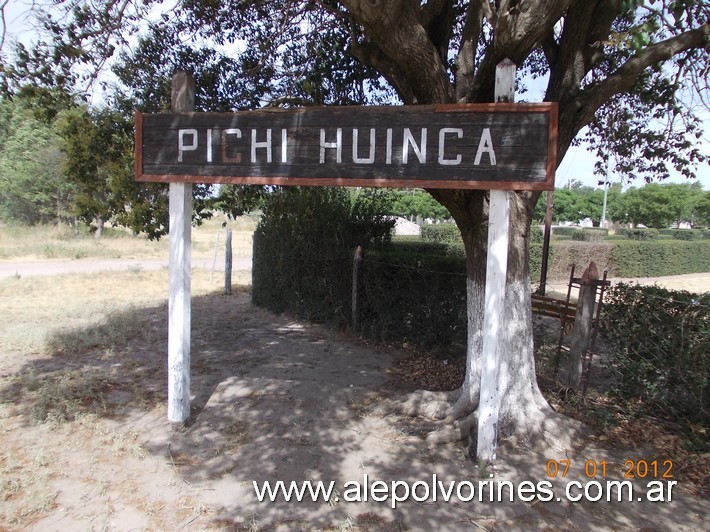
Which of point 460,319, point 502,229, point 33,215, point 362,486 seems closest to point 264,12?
point 460,319

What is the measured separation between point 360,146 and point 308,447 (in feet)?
8.03

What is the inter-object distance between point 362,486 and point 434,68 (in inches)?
131

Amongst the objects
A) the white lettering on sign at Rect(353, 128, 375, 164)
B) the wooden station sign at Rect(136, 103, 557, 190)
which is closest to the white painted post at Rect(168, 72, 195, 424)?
the wooden station sign at Rect(136, 103, 557, 190)

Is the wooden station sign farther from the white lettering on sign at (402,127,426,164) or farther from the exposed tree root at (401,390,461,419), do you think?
the exposed tree root at (401,390,461,419)

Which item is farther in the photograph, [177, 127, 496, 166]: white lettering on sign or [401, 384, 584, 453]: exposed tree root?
[401, 384, 584, 453]: exposed tree root

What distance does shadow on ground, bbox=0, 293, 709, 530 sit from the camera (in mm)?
3295

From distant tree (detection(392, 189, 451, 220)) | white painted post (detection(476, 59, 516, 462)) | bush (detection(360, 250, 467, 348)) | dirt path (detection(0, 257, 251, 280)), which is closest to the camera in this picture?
white painted post (detection(476, 59, 516, 462))

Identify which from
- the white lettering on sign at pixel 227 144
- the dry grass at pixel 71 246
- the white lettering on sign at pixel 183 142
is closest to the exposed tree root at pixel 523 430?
the white lettering on sign at pixel 227 144

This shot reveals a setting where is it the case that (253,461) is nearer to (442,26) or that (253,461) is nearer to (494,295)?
(494,295)

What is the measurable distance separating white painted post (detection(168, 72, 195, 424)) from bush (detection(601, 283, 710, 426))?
4.02 m

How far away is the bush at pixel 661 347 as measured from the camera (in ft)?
14.0

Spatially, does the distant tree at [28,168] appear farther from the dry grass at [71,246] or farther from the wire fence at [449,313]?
the wire fence at [449,313]

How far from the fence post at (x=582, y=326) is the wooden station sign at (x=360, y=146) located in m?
2.05
